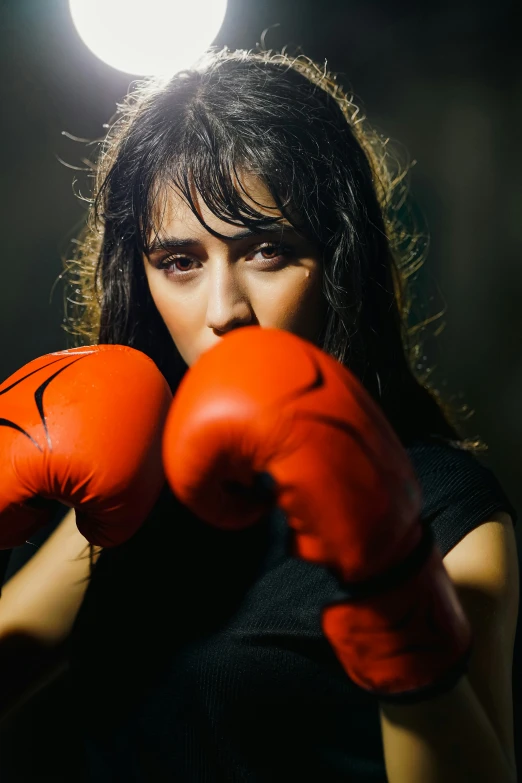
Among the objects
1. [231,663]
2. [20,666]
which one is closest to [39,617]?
[20,666]

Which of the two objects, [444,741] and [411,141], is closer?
[444,741]

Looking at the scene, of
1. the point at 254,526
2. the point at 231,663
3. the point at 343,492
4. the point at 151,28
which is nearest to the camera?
the point at 343,492

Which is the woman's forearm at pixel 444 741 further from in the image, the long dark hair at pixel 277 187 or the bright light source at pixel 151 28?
the bright light source at pixel 151 28

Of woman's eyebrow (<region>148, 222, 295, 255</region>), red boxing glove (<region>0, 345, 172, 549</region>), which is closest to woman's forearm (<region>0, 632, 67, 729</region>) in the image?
red boxing glove (<region>0, 345, 172, 549</region>)

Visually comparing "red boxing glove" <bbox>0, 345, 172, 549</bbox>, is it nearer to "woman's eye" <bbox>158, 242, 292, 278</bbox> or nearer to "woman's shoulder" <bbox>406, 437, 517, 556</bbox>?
"woman's eye" <bbox>158, 242, 292, 278</bbox>

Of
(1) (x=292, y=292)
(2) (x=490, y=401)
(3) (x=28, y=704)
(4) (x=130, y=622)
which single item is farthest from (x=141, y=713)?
(2) (x=490, y=401)

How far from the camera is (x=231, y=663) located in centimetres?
79

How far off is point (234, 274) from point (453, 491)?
0.38 m

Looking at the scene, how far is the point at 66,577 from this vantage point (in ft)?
3.34

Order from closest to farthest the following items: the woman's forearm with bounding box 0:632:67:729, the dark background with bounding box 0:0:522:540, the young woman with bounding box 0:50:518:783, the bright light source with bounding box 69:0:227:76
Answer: the young woman with bounding box 0:50:518:783 → the woman's forearm with bounding box 0:632:67:729 → the bright light source with bounding box 69:0:227:76 → the dark background with bounding box 0:0:522:540

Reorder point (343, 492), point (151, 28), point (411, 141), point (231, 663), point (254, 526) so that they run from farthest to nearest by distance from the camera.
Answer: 1. point (411, 141)
2. point (151, 28)
3. point (254, 526)
4. point (231, 663)
5. point (343, 492)

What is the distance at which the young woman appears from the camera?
790mm

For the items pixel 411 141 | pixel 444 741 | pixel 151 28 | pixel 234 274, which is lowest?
pixel 444 741

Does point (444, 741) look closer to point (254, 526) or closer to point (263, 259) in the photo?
point (254, 526)
